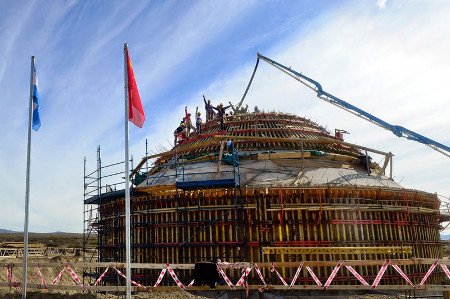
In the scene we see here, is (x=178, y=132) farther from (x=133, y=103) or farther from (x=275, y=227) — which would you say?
(x=133, y=103)

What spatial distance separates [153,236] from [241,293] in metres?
4.69

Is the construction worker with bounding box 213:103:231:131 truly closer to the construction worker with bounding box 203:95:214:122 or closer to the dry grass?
the construction worker with bounding box 203:95:214:122

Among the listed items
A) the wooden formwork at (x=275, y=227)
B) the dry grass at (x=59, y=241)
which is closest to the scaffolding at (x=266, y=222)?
the wooden formwork at (x=275, y=227)

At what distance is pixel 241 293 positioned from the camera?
15.4 metres

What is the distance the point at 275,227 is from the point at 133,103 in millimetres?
8374

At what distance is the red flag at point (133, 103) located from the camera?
11.4m

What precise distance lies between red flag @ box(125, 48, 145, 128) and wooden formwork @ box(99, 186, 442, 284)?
6.44 metres

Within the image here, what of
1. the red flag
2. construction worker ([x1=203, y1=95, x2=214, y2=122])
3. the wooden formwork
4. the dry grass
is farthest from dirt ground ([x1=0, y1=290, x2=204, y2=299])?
the dry grass

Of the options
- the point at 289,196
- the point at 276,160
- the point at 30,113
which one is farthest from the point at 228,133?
the point at 30,113

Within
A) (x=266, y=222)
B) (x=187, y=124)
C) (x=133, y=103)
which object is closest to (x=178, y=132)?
(x=187, y=124)

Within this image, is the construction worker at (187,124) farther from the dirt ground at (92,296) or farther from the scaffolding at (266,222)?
the dirt ground at (92,296)

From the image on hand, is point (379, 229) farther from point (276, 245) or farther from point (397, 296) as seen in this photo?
point (276, 245)

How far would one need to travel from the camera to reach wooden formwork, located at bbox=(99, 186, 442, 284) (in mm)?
16531

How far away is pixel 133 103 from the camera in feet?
37.3
